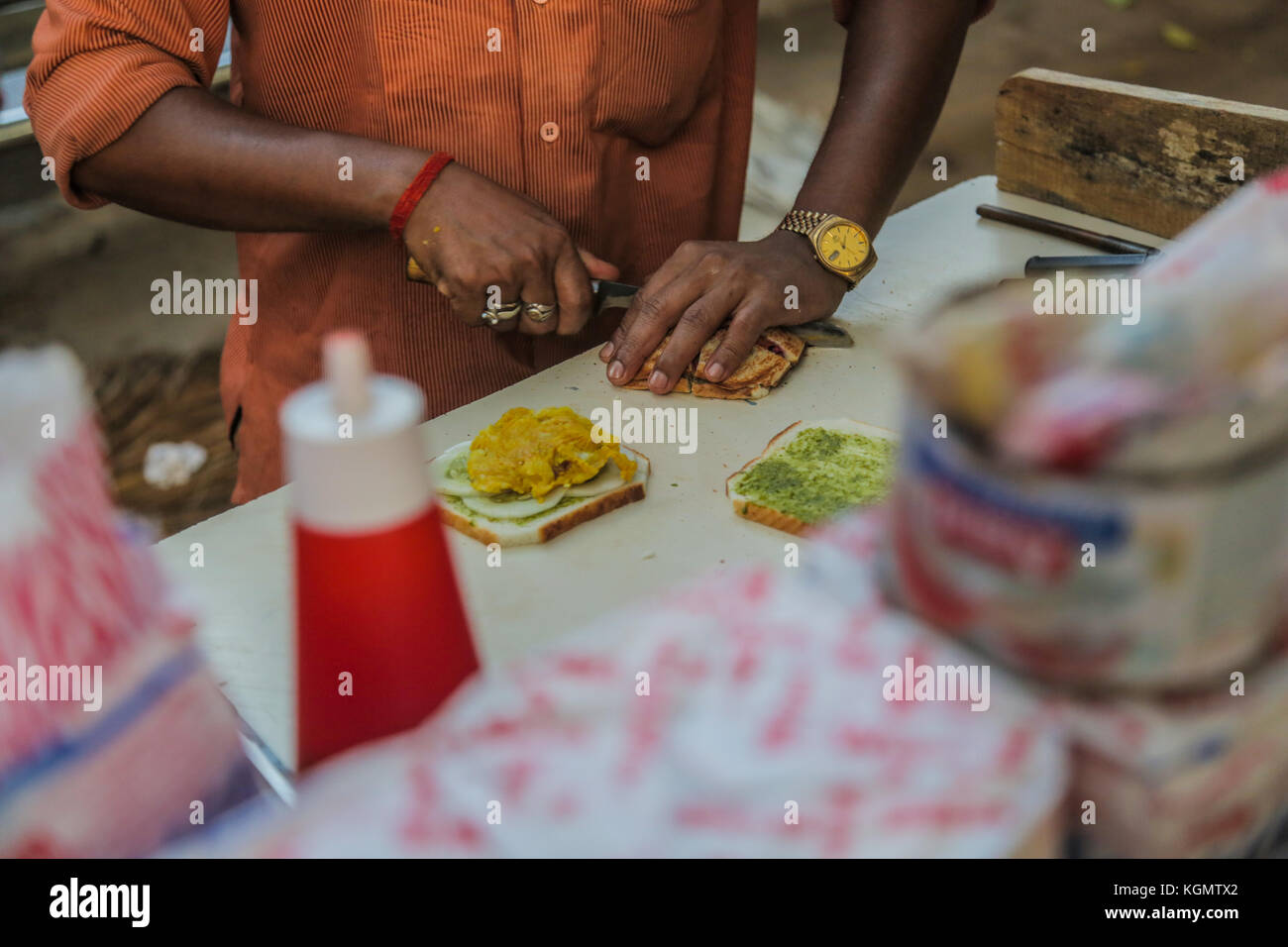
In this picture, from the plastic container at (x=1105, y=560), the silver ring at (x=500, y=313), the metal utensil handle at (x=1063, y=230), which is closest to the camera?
the plastic container at (x=1105, y=560)

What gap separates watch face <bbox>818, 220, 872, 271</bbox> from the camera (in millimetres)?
2148

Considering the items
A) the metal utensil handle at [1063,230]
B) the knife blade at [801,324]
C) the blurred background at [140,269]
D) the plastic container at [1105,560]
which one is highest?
the plastic container at [1105,560]

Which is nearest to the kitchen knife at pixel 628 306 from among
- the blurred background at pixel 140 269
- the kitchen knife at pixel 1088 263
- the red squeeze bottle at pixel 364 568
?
the kitchen knife at pixel 1088 263

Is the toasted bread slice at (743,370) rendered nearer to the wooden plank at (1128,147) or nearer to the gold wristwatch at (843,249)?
the gold wristwatch at (843,249)

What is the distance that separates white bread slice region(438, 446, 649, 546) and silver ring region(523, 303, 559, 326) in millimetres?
490

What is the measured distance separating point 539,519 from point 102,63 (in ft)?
3.62

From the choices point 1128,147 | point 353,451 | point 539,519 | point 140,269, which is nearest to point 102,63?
point 539,519

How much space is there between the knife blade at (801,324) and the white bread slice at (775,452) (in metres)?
0.28

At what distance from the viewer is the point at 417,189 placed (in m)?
1.94

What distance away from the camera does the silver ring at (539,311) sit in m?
2.04

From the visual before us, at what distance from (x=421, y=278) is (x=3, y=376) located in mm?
1368

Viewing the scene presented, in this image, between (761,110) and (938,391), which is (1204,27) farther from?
(938,391)

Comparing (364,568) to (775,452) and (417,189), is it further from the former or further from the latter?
(417,189)

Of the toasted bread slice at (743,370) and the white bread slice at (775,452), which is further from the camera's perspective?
the toasted bread slice at (743,370)
